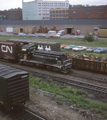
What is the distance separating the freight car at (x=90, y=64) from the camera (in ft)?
64.1

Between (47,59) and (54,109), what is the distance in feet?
34.2

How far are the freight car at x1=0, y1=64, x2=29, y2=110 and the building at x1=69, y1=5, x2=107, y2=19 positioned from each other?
80096 millimetres

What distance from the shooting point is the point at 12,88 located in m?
9.75

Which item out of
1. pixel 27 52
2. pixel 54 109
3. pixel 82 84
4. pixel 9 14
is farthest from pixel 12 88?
pixel 9 14

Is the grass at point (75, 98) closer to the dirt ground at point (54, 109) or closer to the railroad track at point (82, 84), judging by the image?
the dirt ground at point (54, 109)

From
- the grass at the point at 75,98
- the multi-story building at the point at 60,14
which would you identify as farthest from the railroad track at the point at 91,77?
the multi-story building at the point at 60,14

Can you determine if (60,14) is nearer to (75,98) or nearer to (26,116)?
(75,98)

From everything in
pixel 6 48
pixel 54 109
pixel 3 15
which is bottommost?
pixel 54 109

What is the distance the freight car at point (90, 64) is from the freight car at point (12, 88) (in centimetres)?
1191

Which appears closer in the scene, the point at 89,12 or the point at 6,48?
the point at 6,48

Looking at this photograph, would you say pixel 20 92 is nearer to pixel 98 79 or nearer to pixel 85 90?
pixel 85 90

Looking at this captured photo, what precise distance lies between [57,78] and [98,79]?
4.75 meters

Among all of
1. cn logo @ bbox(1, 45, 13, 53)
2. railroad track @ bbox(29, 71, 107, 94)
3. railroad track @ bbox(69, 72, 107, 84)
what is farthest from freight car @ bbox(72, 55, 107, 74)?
cn logo @ bbox(1, 45, 13, 53)

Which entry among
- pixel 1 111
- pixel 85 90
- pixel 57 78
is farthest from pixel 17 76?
pixel 57 78
